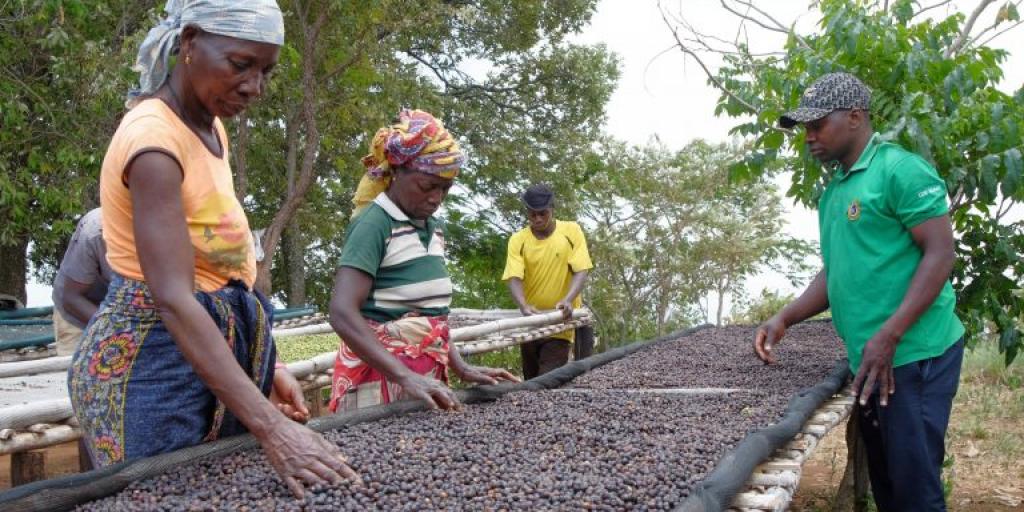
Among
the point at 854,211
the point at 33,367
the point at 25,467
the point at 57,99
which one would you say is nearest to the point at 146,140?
the point at 854,211

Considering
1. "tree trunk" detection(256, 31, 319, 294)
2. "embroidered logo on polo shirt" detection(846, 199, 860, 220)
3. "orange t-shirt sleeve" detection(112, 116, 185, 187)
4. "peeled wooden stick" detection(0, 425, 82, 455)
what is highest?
"tree trunk" detection(256, 31, 319, 294)

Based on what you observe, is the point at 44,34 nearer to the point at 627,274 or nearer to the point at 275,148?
the point at 275,148

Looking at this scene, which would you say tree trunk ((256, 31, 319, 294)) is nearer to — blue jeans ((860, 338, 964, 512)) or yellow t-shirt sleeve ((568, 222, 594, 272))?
yellow t-shirt sleeve ((568, 222, 594, 272))

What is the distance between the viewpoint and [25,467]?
3.80 meters

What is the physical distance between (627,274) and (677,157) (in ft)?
5.37

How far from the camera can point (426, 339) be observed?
2.55 meters

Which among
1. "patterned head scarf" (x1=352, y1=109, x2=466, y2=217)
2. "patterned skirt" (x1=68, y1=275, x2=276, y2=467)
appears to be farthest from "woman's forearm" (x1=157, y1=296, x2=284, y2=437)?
"patterned head scarf" (x1=352, y1=109, x2=466, y2=217)

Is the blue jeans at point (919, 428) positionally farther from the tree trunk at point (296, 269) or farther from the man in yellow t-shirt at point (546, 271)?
the tree trunk at point (296, 269)

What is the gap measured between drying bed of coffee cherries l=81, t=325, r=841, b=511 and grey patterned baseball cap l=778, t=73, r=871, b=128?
0.92 m

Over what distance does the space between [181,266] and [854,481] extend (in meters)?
3.84

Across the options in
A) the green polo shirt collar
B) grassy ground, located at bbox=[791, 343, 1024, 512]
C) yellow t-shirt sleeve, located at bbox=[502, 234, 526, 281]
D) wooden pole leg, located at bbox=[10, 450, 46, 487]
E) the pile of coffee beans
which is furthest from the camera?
yellow t-shirt sleeve, located at bbox=[502, 234, 526, 281]

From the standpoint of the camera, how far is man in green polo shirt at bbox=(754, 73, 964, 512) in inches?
102

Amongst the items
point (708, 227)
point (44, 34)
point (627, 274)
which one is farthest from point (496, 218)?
point (44, 34)

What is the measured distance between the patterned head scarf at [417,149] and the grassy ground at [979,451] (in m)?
3.08
